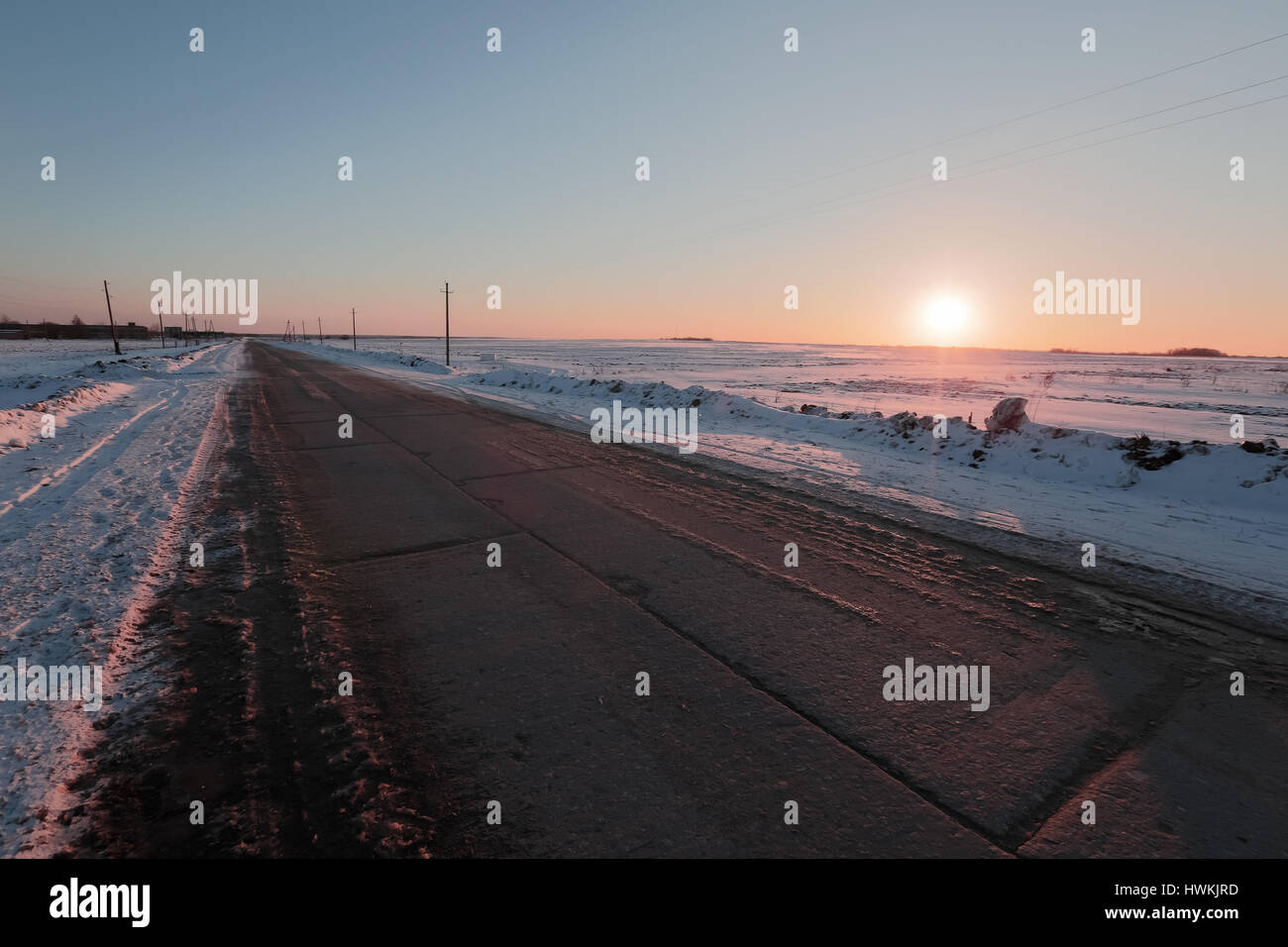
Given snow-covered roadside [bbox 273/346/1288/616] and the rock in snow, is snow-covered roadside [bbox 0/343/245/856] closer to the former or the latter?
snow-covered roadside [bbox 273/346/1288/616]

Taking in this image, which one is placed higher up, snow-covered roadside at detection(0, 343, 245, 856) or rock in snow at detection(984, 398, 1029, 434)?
rock in snow at detection(984, 398, 1029, 434)

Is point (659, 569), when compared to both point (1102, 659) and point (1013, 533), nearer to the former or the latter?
point (1102, 659)

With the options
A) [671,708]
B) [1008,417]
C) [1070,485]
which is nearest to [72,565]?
[671,708]

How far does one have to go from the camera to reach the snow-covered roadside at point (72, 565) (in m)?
2.64

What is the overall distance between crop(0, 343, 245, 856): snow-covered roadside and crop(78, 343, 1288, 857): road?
200 millimetres

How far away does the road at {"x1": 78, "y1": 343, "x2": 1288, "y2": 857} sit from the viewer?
238 centimetres

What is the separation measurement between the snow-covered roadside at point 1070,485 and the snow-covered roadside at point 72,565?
6.80 meters

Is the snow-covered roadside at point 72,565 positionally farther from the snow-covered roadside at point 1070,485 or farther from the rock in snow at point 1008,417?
the rock in snow at point 1008,417

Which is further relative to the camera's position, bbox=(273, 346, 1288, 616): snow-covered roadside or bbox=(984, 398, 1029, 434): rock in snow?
bbox=(984, 398, 1029, 434): rock in snow

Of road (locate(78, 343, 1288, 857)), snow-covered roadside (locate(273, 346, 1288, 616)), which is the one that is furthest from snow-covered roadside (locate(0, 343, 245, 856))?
snow-covered roadside (locate(273, 346, 1288, 616))

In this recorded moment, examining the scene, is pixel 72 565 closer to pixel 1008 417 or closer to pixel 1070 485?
pixel 1070 485

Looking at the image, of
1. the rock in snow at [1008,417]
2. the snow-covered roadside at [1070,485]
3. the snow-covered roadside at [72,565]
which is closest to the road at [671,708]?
the snow-covered roadside at [72,565]

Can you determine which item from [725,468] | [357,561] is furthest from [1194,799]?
[725,468]

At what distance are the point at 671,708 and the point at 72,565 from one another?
16.5 feet
